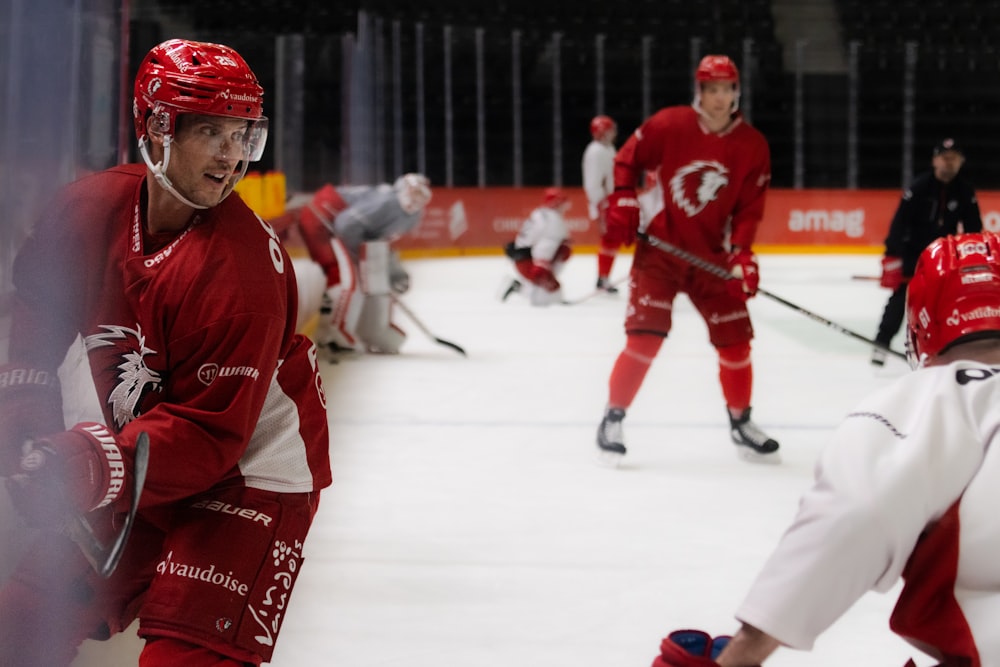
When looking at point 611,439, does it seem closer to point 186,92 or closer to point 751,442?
point 751,442

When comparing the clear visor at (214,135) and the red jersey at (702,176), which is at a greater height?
the clear visor at (214,135)

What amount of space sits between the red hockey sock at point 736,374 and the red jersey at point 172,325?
7.94 ft

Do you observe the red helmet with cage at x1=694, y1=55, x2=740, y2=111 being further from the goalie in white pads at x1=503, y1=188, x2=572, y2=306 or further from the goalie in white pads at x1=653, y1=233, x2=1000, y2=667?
the goalie in white pads at x1=503, y1=188, x2=572, y2=306

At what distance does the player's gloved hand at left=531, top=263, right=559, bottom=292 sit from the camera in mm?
7695

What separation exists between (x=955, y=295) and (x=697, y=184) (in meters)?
2.61

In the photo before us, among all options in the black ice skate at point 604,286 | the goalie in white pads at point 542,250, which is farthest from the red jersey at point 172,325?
the black ice skate at point 604,286

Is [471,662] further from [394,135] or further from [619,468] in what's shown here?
[394,135]

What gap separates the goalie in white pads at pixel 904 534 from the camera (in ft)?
3.08

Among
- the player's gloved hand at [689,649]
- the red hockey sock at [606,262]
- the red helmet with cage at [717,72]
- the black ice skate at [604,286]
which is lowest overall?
the black ice skate at [604,286]

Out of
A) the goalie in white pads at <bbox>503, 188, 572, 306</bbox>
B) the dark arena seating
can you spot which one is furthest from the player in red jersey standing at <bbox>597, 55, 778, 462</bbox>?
the dark arena seating

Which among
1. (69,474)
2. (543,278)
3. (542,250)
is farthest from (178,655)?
(542,250)

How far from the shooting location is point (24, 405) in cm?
139

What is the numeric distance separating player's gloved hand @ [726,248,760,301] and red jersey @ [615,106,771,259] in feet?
0.13

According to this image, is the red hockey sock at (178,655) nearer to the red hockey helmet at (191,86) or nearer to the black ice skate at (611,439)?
the red hockey helmet at (191,86)
